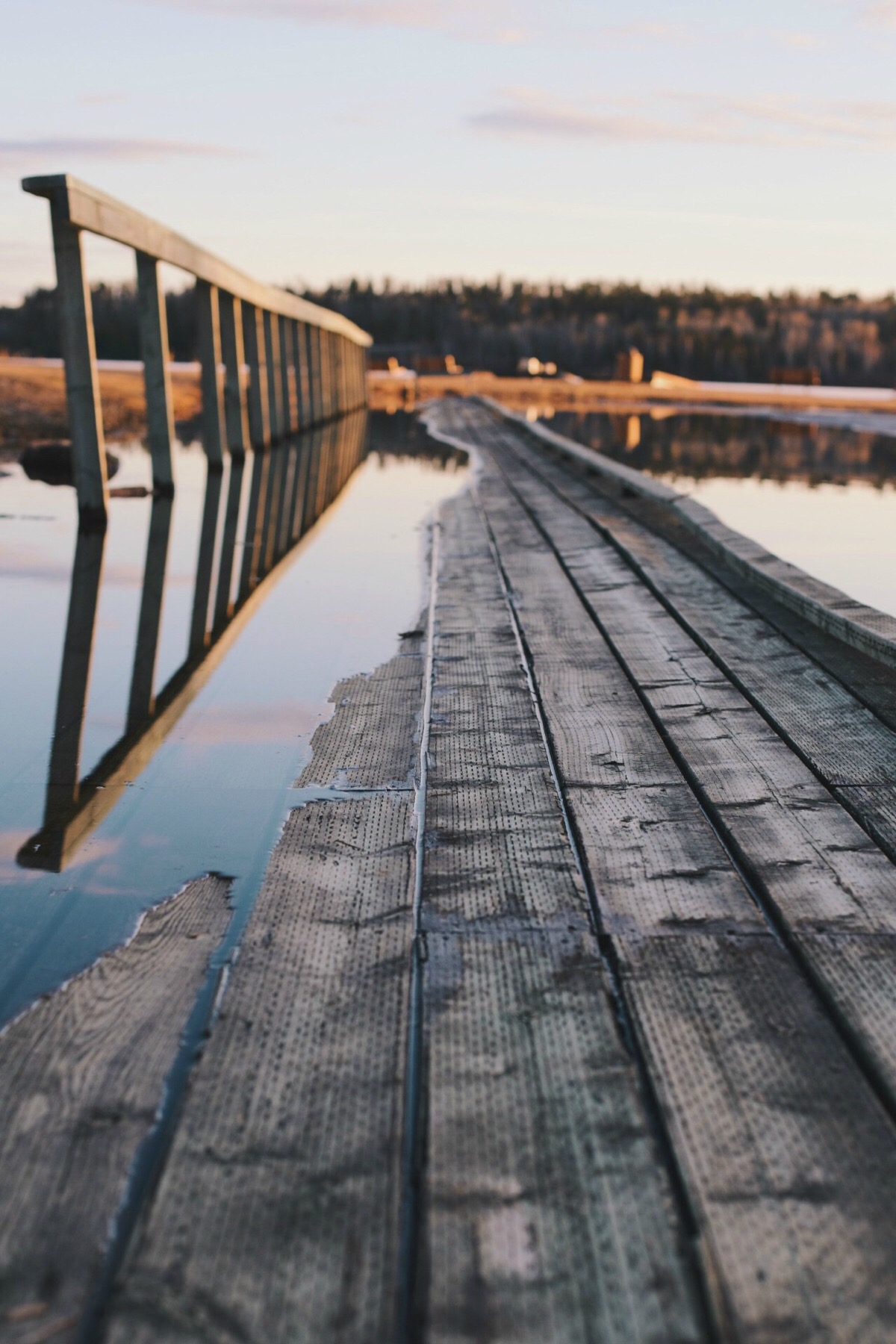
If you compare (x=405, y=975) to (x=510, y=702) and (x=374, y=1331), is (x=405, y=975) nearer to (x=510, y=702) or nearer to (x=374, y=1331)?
(x=374, y=1331)

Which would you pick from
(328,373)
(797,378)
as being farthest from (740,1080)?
(797,378)

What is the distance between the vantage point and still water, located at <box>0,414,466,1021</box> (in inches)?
87.7

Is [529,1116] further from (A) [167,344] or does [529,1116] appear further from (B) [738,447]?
(B) [738,447]

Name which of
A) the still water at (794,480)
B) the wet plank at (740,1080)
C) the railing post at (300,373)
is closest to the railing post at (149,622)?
the wet plank at (740,1080)

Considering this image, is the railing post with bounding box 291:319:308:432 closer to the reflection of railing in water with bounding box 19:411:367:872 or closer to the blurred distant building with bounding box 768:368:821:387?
the reflection of railing in water with bounding box 19:411:367:872

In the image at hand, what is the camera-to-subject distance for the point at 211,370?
31.7 feet

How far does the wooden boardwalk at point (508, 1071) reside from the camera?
1201mm

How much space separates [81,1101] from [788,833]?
4.69 ft

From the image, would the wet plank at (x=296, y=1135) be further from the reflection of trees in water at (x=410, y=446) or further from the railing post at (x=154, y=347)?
the reflection of trees in water at (x=410, y=446)

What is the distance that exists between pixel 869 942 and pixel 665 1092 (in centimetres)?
57

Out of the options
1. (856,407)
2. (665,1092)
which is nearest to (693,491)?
(665,1092)

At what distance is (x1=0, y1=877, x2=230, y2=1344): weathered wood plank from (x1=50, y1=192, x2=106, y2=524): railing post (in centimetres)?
482

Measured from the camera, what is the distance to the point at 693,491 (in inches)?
397

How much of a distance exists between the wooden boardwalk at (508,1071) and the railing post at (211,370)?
24.6 feet
